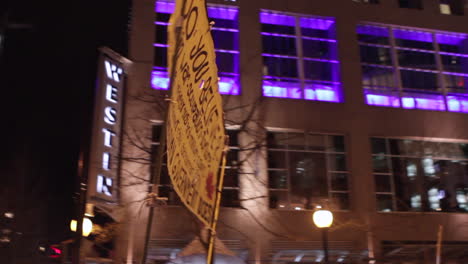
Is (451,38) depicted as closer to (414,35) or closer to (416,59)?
(414,35)

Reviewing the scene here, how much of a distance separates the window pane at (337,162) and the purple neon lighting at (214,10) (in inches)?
263

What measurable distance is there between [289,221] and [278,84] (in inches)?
208

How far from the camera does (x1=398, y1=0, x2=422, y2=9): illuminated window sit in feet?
72.8

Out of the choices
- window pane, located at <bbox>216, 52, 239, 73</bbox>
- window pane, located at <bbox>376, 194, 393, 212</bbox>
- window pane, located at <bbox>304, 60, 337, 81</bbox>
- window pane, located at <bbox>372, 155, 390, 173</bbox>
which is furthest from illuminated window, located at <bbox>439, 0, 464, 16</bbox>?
window pane, located at <bbox>216, 52, 239, 73</bbox>

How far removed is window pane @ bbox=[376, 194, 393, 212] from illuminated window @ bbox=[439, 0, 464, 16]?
930 cm

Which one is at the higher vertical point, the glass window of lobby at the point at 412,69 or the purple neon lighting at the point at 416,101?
the glass window of lobby at the point at 412,69

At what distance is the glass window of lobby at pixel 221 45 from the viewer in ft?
61.5

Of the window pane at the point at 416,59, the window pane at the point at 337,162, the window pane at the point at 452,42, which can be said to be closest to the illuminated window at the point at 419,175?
the window pane at the point at 337,162

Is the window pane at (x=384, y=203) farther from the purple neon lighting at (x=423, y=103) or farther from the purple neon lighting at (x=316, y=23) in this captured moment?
the purple neon lighting at (x=316, y=23)

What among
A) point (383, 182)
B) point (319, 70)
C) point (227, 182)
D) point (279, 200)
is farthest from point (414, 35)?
point (227, 182)

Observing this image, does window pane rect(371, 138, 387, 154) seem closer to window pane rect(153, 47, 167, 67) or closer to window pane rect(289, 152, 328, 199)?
window pane rect(289, 152, 328, 199)

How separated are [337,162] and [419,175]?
10.9 feet

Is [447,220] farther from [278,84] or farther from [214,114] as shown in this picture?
[214,114]

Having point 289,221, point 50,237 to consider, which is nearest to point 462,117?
point 289,221
